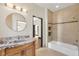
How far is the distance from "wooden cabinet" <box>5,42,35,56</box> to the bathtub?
314 mm

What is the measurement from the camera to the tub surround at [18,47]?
5.09 feet

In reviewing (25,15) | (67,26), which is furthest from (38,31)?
(67,26)

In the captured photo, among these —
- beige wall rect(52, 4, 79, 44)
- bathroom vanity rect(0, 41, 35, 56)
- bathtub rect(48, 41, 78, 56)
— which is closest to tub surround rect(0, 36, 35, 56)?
bathroom vanity rect(0, 41, 35, 56)

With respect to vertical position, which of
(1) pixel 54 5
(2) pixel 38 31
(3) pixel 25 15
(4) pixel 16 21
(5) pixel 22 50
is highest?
(1) pixel 54 5

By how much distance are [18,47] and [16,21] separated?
431 millimetres

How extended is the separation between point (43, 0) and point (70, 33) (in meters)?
0.72

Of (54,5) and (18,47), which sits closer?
(18,47)

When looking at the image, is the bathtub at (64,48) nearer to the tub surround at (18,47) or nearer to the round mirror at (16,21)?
the tub surround at (18,47)

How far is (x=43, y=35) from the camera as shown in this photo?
1.78 meters

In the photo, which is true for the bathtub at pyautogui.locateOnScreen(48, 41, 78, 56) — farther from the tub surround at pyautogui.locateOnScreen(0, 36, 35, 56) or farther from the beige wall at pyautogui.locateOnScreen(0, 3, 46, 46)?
the tub surround at pyautogui.locateOnScreen(0, 36, 35, 56)

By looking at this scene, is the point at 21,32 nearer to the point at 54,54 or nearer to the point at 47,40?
the point at 47,40

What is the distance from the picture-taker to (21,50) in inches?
64.7

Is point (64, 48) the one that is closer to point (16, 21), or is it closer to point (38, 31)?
point (38, 31)

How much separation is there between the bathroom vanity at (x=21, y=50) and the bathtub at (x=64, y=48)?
32 cm
